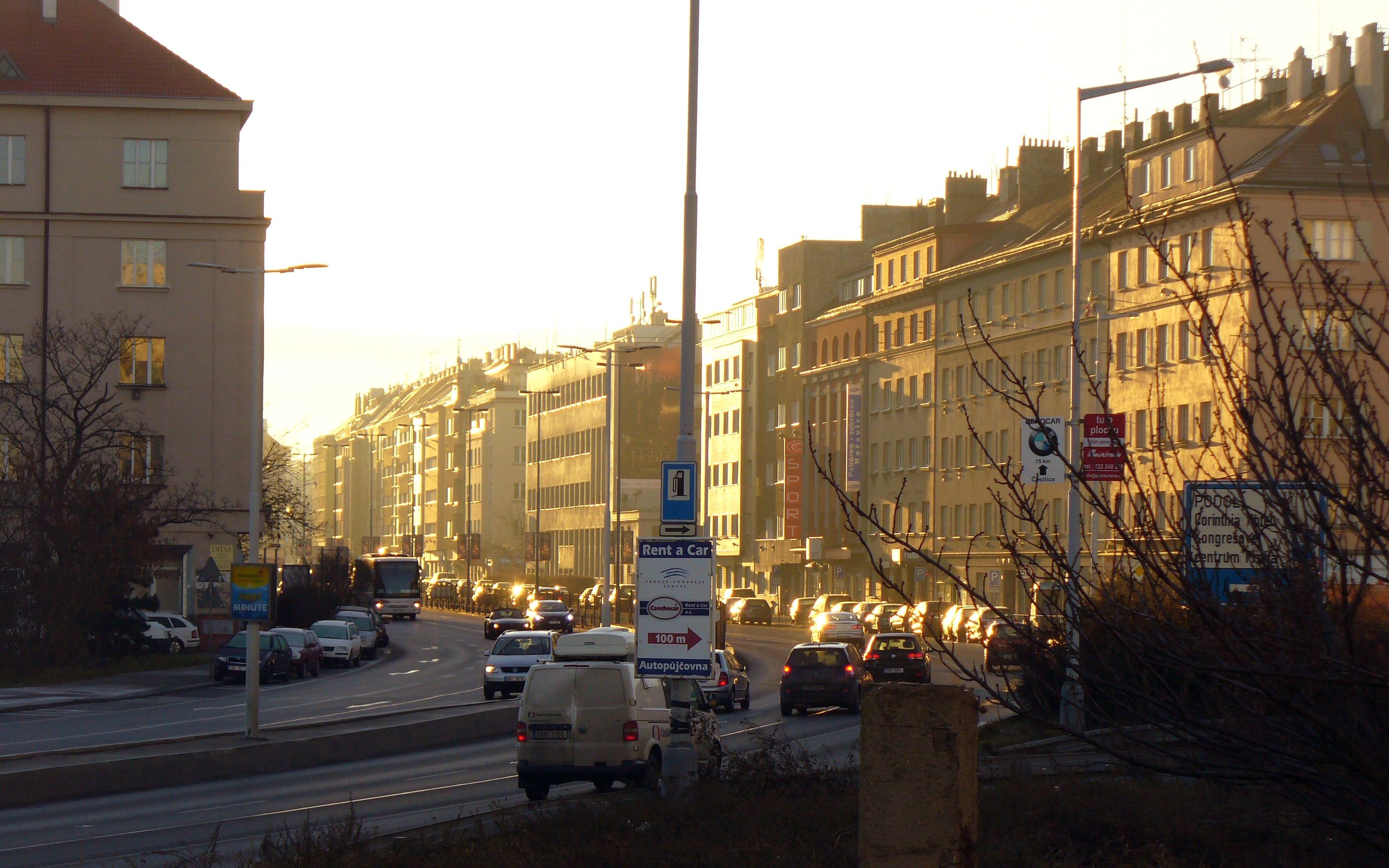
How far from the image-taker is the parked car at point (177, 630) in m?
61.2

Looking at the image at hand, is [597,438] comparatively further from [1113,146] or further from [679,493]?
[679,493]

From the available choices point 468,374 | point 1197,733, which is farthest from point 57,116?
point 468,374

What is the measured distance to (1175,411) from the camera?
207ft

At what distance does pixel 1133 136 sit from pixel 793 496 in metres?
33.8

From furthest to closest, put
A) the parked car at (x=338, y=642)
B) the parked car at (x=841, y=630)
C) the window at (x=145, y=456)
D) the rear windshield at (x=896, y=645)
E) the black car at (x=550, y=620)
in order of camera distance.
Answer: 1. the black car at (x=550, y=620)
2. the window at (x=145, y=456)
3. the parked car at (x=841, y=630)
4. the parked car at (x=338, y=642)
5. the rear windshield at (x=896, y=645)

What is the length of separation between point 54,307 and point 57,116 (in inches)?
293

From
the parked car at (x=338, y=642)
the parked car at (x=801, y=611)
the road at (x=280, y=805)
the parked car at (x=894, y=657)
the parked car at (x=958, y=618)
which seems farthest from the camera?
the parked car at (x=801, y=611)

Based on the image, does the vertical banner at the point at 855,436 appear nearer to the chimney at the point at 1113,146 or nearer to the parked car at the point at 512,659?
the chimney at the point at 1113,146

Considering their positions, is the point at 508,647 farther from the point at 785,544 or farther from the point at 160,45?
the point at 785,544

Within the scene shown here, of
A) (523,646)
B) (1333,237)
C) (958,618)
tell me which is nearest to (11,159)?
(523,646)

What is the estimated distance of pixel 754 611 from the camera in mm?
92188

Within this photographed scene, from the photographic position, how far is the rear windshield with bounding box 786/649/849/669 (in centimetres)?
3956

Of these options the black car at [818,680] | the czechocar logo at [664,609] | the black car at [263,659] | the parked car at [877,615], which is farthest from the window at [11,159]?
the czechocar logo at [664,609]

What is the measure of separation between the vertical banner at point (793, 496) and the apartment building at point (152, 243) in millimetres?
43553
